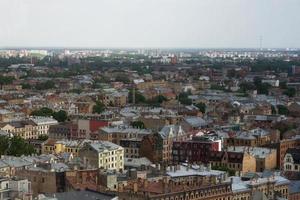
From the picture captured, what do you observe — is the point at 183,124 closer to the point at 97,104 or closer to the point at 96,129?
the point at 96,129

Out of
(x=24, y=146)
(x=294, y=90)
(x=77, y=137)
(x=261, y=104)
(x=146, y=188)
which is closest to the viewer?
(x=146, y=188)

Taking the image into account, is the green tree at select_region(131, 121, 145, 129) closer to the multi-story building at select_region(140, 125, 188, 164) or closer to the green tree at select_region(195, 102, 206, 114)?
the multi-story building at select_region(140, 125, 188, 164)

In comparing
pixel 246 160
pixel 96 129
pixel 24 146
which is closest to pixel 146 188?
pixel 246 160

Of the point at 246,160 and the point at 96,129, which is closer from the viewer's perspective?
the point at 246,160

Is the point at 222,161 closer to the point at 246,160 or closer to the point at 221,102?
the point at 246,160

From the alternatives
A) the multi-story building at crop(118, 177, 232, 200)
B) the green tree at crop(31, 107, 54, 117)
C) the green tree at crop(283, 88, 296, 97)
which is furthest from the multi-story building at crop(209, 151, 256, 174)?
the green tree at crop(283, 88, 296, 97)

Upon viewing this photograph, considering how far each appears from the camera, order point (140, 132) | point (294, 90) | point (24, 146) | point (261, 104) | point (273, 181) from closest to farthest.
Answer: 1. point (273, 181)
2. point (24, 146)
3. point (140, 132)
4. point (261, 104)
5. point (294, 90)

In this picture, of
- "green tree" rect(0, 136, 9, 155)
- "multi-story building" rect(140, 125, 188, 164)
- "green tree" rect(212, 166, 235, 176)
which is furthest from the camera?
"multi-story building" rect(140, 125, 188, 164)
